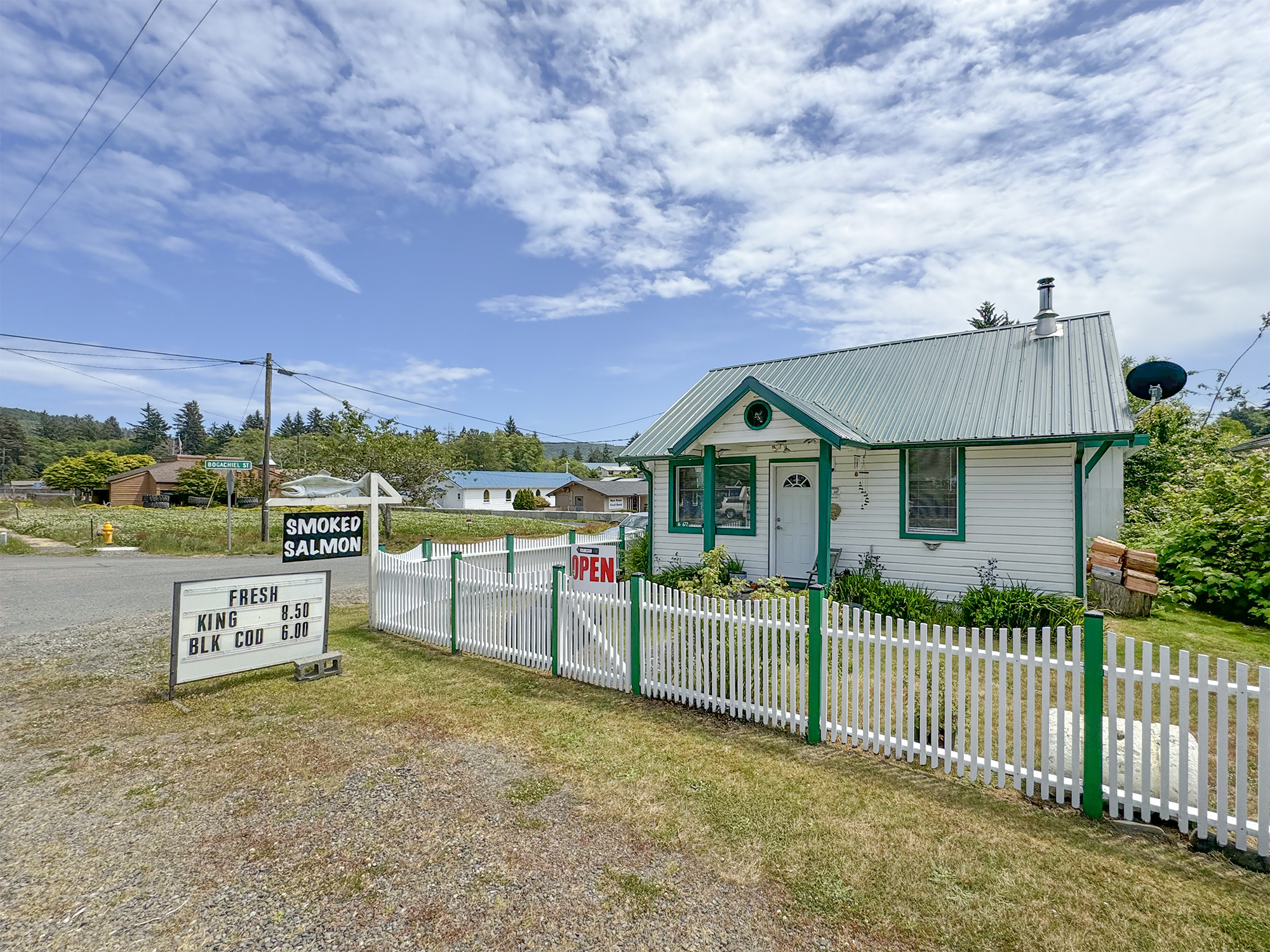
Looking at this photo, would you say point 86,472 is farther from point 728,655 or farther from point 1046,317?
point 1046,317

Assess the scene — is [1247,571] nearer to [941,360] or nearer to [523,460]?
[941,360]

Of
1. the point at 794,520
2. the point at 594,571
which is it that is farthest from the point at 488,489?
the point at 594,571

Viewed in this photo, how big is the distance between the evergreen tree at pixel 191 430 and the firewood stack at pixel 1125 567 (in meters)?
153

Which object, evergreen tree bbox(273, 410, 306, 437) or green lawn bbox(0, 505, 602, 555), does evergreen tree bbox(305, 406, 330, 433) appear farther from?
green lawn bbox(0, 505, 602, 555)

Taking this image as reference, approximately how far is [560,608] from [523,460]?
9804 centimetres

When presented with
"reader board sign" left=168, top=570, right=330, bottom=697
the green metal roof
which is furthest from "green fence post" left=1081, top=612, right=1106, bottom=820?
"reader board sign" left=168, top=570, right=330, bottom=697

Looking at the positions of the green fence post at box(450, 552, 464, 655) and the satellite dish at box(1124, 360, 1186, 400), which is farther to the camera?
the satellite dish at box(1124, 360, 1186, 400)

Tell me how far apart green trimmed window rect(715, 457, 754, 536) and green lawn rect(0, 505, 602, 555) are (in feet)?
41.6

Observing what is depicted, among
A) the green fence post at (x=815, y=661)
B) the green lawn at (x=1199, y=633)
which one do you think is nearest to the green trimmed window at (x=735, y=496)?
the green lawn at (x=1199, y=633)

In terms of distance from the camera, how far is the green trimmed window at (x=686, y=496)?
41.2 ft

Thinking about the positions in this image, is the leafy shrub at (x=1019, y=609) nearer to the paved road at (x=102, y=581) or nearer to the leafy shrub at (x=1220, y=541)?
the leafy shrub at (x=1220, y=541)

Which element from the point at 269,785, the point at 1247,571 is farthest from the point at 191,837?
the point at 1247,571

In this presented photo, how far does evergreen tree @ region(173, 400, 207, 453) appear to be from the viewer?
12738 centimetres

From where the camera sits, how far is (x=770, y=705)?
18.2 ft
